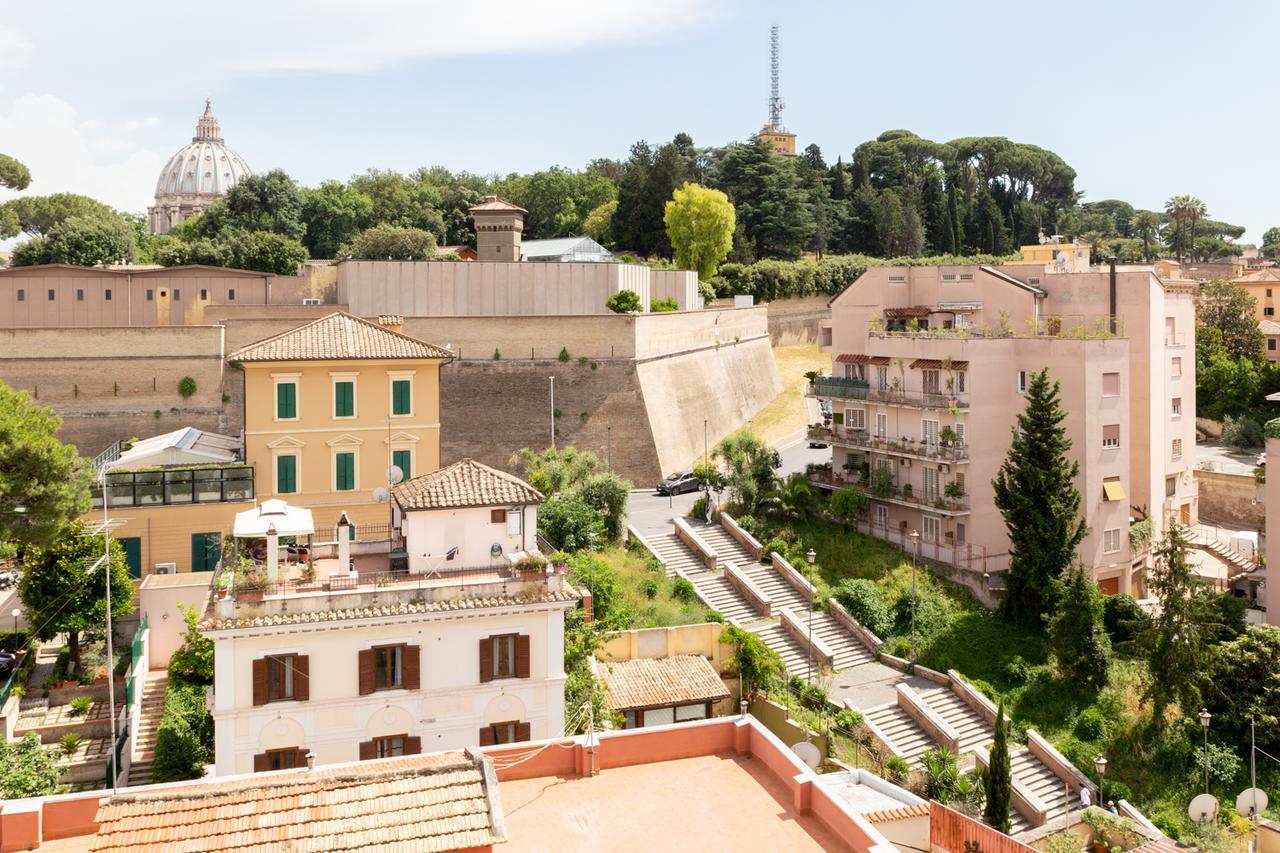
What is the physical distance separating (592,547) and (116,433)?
18.4 meters

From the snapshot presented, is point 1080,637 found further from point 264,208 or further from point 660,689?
point 264,208

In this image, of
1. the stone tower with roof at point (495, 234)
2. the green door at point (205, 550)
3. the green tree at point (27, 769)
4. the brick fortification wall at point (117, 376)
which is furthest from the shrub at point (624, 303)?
the green tree at point (27, 769)

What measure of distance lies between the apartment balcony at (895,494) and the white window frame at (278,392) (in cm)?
1667

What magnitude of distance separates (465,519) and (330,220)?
53.9 meters

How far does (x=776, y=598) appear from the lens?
3017cm

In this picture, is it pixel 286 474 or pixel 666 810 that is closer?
pixel 666 810

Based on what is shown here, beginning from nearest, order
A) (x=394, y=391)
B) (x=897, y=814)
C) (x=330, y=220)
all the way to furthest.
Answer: (x=897, y=814)
(x=394, y=391)
(x=330, y=220)

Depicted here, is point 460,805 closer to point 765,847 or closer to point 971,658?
point 765,847

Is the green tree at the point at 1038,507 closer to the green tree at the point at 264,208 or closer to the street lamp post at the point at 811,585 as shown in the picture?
the street lamp post at the point at 811,585

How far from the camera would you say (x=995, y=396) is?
109 feet

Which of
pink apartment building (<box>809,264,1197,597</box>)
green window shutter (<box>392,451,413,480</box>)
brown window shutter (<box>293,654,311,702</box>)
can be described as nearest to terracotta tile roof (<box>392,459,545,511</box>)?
brown window shutter (<box>293,654,311,702</box>)

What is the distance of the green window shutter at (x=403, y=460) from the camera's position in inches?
1063

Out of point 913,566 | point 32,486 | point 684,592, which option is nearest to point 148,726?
point 32,486

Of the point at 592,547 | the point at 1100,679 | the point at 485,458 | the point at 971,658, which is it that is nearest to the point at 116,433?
the point at 485,458
